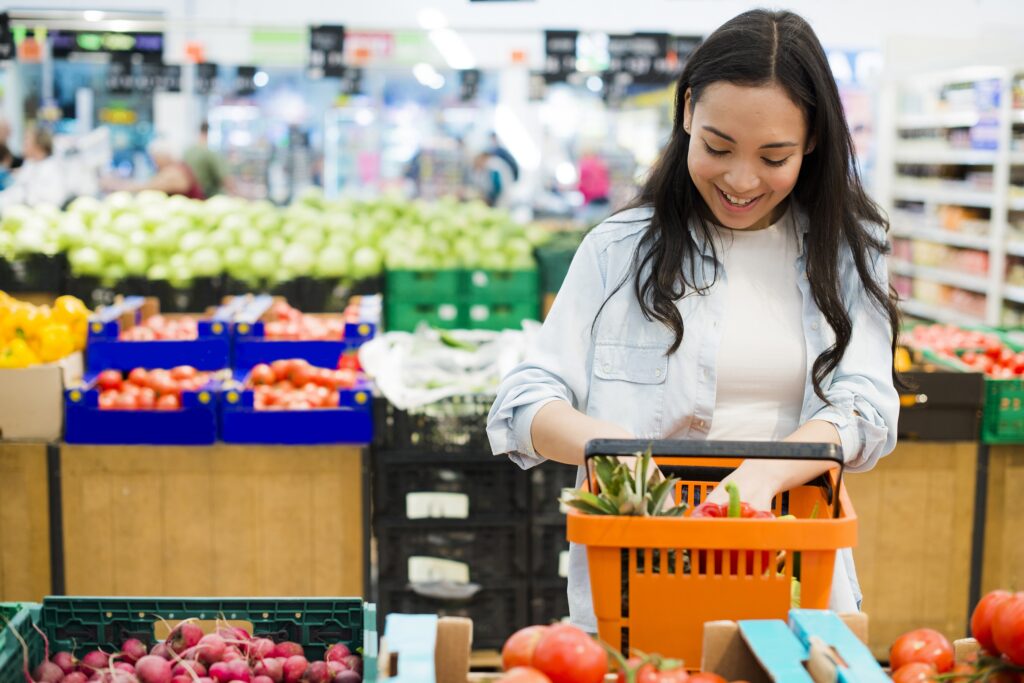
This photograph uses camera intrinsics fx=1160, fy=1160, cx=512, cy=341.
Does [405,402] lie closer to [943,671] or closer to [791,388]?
[791,388]

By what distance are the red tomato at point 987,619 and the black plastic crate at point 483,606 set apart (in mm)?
2489

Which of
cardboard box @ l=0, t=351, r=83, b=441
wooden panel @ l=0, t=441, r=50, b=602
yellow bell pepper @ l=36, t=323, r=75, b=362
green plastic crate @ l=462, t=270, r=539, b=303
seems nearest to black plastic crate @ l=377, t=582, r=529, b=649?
wooden panel @ l=0, t=441, r=50, b=602

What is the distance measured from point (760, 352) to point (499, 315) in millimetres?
4110

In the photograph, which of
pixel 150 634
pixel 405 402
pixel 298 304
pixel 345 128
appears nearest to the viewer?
pixel 150 634

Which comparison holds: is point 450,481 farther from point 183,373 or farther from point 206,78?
point 206,78

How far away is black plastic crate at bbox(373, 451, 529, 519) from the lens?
3932 millimetres

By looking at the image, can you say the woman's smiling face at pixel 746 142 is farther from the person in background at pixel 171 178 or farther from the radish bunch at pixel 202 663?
the person in background at pixel 171 178

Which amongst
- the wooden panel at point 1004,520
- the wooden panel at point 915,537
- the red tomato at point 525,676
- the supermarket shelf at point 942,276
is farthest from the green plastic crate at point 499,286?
the supermarket shelf at point 942,276

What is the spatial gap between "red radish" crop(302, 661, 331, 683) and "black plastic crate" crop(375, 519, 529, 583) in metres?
1.95

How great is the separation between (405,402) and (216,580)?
0.89 m

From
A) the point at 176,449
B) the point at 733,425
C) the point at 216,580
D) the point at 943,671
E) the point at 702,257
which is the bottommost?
the point at 216,580

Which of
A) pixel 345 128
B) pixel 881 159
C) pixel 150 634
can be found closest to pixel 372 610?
pixel 150 634

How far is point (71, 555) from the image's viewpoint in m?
3.95

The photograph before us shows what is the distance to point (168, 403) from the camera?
13.0 feet
